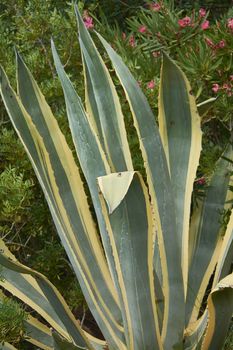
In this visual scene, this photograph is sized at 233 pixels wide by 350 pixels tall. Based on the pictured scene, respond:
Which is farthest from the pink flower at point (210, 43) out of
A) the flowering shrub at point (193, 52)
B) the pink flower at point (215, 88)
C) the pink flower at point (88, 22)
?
the pink flower at point (88, 22)

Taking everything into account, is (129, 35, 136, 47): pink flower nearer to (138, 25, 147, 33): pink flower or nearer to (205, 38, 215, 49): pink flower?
(138, 25, 147, 33): pink flower

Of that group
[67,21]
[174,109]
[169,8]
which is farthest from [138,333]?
[67,21]

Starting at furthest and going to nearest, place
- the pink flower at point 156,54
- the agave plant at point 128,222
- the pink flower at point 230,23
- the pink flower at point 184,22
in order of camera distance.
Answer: the pink flower at point 156,54
the pink flower at point 184,22
the pink flower at point 230,23
the agave plant at point 128,222

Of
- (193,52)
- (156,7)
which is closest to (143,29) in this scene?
(156,7)

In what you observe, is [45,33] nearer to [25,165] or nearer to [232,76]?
[25,165]

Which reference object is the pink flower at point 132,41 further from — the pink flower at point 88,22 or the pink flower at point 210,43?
the pink flower at point 210,43

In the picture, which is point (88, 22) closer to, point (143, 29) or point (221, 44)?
point (143, 29)

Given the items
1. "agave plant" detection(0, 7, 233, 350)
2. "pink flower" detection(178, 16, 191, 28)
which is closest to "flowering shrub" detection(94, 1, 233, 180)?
"pink flower" detection(178, 16, 191, 28)

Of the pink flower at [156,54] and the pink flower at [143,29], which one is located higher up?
the pink flower at [143,29]
